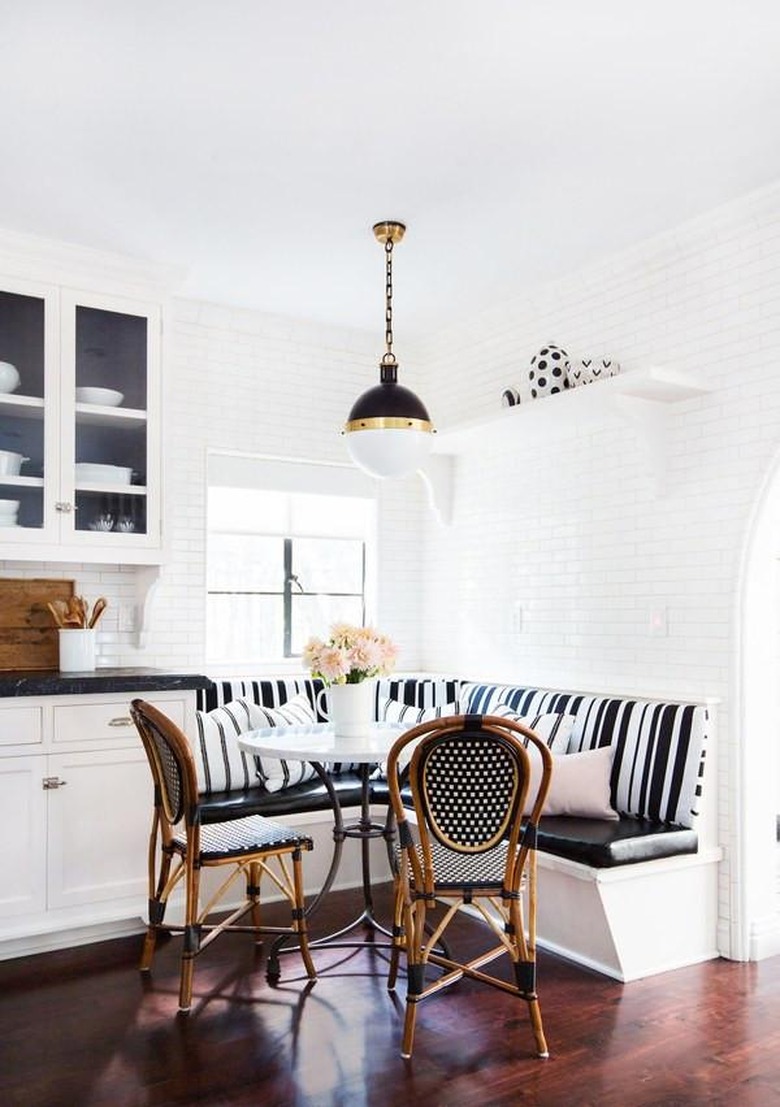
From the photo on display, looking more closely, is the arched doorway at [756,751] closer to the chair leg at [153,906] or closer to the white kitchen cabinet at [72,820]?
the chair leg at [153,906]

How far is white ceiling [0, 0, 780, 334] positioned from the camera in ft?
8.28

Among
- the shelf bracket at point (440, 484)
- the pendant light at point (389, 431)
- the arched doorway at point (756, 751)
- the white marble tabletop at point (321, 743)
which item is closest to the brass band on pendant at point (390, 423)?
the pendant light at point (389, 431)

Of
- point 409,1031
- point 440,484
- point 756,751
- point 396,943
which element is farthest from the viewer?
point 440,484

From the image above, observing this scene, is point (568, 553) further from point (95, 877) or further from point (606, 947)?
point (95, 877)

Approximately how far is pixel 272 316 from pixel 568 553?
6.59 feet

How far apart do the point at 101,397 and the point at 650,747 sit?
2.70 m

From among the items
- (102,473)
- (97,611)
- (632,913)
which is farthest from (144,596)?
(632,913)

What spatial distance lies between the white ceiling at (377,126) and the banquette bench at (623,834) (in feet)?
6.58

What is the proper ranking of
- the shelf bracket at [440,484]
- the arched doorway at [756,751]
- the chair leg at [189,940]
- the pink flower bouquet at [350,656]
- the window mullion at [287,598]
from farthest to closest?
the shelf bracket at [440,484] → the window mullion at [287,598] → the arched doorway at [756,751] → the pink flower bouquet at [350,656] → the chair leg at [189,940]

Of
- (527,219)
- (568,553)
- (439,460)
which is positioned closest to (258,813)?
(568,553)

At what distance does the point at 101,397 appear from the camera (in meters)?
4.09

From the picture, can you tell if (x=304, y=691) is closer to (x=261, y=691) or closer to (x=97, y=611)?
(x=261, y=691)

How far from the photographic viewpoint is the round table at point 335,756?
315cm

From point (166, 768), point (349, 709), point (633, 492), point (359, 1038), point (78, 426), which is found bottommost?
point (359, 1038)
